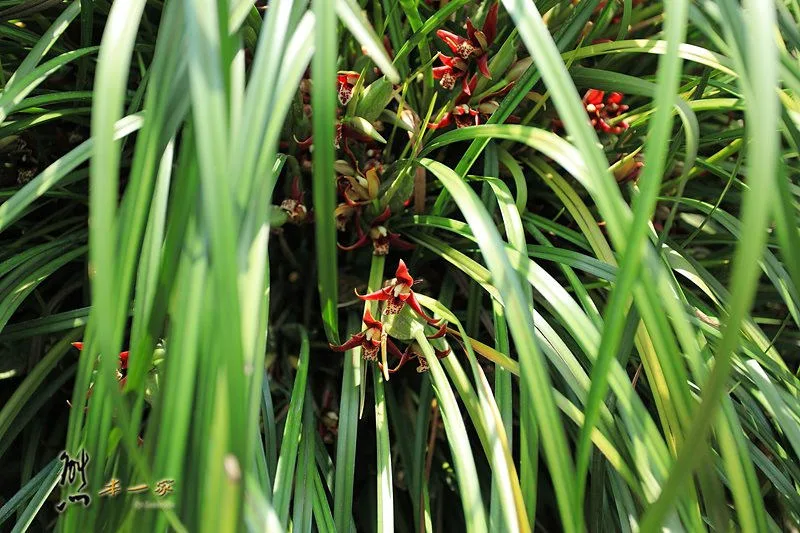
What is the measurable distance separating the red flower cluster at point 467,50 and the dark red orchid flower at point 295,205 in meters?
0.20

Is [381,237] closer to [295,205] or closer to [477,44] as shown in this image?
[295,205]

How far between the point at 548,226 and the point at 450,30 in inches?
11.0

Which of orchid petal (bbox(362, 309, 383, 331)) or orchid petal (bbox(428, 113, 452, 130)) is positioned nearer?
orchid petal (bbox(362, 309, 383, 331))

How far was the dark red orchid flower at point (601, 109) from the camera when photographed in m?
0.74

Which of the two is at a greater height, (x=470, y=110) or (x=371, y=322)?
(x=470, y=110)

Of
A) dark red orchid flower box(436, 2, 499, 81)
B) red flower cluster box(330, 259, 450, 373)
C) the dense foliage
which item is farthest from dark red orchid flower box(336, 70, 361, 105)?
red flower cluster box(330, 259, 450, 373)

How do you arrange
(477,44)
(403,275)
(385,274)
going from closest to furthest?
(403,275) → (477,44) → (385,274)

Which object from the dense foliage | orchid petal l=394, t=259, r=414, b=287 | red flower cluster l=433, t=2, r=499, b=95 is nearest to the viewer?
the dense foliage

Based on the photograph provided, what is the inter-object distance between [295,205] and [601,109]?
1.26 feet

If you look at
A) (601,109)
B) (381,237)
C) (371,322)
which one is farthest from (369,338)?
(601,109)

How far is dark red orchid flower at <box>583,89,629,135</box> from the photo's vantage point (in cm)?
74

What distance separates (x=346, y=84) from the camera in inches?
27.1

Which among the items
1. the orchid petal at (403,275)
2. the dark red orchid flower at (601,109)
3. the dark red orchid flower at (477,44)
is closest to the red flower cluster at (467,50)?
the dark red orchid flower at (477,44)

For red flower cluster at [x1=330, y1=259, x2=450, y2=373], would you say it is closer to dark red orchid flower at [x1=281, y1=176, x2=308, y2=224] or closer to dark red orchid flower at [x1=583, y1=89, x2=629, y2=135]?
dark red orchid flower at [x1=281, y1=176, x2=308, y2=224]
